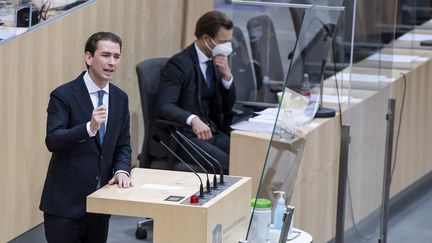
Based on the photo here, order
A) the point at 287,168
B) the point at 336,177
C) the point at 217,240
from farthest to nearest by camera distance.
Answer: the point at 336,177 → the point at 287,168 → the point at 217,240

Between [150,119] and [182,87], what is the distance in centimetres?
28

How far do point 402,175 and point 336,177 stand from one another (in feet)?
5.86

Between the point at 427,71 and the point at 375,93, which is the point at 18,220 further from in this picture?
the point at 427,71

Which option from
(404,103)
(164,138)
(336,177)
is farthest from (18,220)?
(404,103)

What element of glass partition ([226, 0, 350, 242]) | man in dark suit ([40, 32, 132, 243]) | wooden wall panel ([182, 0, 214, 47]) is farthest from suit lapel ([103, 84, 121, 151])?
wooden wall panel ([182, 0, 214, 47])

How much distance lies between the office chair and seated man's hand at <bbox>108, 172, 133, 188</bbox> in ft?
6.00

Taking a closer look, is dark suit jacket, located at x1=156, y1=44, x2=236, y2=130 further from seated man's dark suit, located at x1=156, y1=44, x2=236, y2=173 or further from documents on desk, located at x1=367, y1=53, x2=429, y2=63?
documents on desk, located at x1=367, y1=53, x2=429, y2=63

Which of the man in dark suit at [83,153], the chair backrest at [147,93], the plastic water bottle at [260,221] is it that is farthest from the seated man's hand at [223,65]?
the plastic water bottle at [260,221]

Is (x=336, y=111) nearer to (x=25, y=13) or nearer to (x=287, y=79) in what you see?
(x=287, y=79)

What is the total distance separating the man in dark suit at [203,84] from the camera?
6602 millimetres

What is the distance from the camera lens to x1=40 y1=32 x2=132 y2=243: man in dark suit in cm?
492

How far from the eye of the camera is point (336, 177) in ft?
20.7

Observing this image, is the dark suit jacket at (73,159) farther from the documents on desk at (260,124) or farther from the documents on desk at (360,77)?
the documents on desk at (360,77)

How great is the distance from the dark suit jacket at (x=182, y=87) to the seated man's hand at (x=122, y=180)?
171 centimetres
